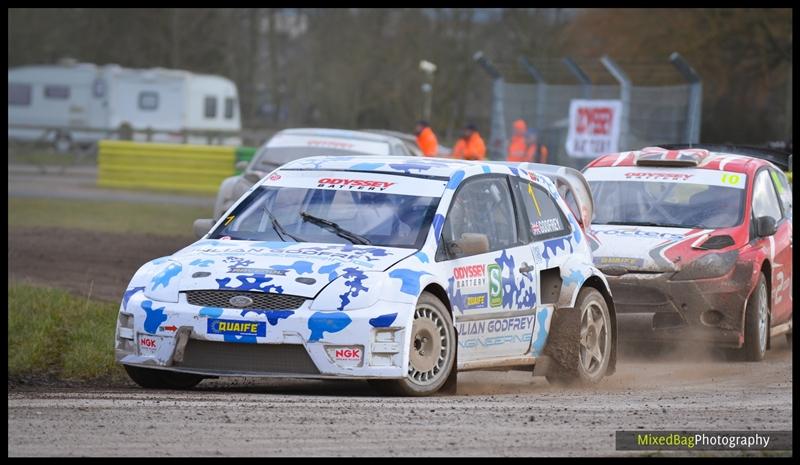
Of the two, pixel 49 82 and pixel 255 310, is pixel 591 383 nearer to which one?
pixel 255 310

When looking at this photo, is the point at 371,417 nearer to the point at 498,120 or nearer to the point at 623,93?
the point at 623,93

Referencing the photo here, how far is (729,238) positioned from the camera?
12.0 meters

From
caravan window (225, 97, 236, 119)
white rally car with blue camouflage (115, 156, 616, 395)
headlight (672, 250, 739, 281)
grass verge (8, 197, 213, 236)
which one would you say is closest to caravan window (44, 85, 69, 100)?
caravan window (225, 97, 236, 119)

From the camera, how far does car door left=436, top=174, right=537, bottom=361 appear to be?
8766 mm

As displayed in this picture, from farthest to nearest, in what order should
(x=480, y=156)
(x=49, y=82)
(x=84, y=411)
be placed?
(x=49, y=82), (x=480, y=156), (x=84, y=411)

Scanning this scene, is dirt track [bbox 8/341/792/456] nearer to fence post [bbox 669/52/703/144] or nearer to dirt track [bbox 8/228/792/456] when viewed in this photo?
dirt track [bbox 8/228/792/456]

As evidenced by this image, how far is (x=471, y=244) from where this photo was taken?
344 inches

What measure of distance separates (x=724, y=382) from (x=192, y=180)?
24117mm

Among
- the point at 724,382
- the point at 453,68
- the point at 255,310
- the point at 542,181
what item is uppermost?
the point at 453,68

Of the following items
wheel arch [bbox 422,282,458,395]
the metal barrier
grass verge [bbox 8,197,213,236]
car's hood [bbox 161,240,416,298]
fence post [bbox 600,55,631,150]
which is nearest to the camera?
car's hood [bbox 161,240,416,298]

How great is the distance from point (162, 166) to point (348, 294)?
25911 millimetres

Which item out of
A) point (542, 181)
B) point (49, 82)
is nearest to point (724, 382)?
point (542, 181)

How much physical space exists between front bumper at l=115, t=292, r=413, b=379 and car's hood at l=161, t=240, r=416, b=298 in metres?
0.14

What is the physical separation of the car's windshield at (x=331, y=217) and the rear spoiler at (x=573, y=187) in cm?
223
